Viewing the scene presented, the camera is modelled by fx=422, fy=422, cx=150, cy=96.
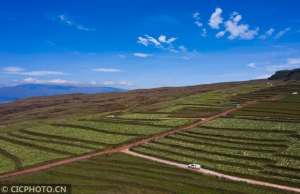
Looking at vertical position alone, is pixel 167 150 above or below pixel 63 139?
above

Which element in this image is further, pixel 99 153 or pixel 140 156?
pixel 99 153

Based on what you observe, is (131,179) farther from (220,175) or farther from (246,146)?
(246,146)

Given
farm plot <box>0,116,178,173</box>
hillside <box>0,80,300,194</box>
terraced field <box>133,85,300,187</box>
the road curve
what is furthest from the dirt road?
the road curve

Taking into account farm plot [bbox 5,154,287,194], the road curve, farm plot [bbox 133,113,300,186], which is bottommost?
farm plot [bbox 5,154,287,194]

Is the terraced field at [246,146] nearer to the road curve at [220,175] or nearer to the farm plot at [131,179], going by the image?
the road curve at [220,175]

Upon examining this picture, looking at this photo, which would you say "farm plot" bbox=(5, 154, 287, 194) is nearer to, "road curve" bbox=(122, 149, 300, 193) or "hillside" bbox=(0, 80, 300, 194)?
"hillside" bbox=(0, 80, 300, 194)

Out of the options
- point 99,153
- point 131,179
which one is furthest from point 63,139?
point 131,179
